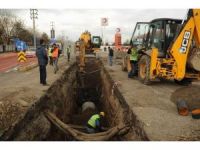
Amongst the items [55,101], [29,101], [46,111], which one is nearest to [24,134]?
[29,101]

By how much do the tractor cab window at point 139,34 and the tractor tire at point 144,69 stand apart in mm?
1192

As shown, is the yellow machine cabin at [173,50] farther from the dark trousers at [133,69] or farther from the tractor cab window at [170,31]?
the dark trousers at [133,69]

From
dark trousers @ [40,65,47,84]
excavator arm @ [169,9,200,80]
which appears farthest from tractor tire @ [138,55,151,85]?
dark trousers @ [40,65,47,84]

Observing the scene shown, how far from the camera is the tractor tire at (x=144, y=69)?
12.9m

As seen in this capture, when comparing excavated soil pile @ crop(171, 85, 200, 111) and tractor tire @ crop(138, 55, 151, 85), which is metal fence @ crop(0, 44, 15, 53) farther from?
excavated soil pile @ crop(171, 85, 200, 111)

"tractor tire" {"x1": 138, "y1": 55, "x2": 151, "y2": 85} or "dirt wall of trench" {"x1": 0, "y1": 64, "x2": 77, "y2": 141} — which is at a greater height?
"tractor tire" {"x1": 138, "y1": 55, "x2": 151, "y2": 85}

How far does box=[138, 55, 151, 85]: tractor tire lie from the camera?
1292cm

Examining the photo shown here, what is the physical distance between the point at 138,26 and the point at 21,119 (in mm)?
9209

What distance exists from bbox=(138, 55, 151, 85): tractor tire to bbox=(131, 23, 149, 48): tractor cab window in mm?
1192

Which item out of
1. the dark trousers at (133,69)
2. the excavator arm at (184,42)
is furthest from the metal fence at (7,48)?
the excavator arm at (184,42)

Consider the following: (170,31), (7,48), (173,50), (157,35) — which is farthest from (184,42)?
(7,48)

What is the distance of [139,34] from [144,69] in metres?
2.12

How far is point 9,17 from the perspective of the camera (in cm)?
7175

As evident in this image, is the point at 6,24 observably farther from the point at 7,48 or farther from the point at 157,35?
the point at 157,35
